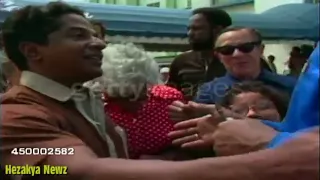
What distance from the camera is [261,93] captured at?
876 mm

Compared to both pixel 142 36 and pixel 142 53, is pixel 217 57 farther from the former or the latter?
pixel 142 36

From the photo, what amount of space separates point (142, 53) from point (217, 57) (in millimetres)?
180

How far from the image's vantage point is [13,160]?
64 cm

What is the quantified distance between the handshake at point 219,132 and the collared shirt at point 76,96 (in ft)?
0.54

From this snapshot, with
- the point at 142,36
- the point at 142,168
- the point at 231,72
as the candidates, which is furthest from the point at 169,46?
the point at 142,168

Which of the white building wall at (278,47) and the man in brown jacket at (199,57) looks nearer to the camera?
the man in brown jacket at (199,57)

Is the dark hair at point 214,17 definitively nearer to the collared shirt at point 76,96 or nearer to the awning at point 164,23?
the awning at point 164,23

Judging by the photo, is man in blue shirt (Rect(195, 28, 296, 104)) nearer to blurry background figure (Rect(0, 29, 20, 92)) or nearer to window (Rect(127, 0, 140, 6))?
blurry background figure (Rect(0, 29, 20, 92))

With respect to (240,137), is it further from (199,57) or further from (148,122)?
(199,57)

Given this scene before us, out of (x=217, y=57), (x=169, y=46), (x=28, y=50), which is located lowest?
(x=169, y=46)

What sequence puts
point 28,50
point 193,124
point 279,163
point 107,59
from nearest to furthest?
1. point 279,163
2. point 193,124
3. point 28,50
4. point 107,59

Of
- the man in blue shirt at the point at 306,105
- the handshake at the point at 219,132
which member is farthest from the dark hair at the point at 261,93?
the man in blue shirt at the point at 306,105

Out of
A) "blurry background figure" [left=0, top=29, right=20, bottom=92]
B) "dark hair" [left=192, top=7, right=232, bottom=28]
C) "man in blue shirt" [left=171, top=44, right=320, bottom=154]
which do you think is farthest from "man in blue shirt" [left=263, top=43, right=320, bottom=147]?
"dark hair" [left=192, top=7, right=232, bottom=28]

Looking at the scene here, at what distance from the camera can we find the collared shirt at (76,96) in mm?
719
